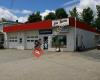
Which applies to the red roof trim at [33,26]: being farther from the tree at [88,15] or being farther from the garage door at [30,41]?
the tree at [88,15]

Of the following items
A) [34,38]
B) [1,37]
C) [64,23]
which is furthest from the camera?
[1,37]

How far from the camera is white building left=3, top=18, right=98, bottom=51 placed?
97.7ft

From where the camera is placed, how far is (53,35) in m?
31.5

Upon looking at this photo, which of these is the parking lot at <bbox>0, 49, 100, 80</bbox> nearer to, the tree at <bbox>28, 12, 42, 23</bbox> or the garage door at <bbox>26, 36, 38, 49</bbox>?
the garage door at <bbox>26, 36, 38, 49</bbox>

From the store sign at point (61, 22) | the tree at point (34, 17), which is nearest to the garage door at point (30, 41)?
the store sign at point (61, 22)

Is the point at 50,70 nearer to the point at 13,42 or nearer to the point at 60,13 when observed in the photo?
the point at 13,42

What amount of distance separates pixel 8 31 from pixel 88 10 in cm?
3568

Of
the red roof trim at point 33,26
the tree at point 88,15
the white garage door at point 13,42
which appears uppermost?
the tree at point 88,15

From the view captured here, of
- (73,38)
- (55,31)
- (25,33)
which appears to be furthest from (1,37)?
(73,38)

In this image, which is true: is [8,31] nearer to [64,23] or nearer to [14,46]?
[14,46]

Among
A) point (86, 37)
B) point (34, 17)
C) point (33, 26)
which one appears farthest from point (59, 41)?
point (34, 17)

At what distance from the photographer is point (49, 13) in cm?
7319

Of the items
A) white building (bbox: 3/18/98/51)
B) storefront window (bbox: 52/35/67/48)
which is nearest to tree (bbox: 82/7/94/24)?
white building (bbox: 3/18/98/51)

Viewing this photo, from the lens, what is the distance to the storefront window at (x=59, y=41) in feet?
99.3
